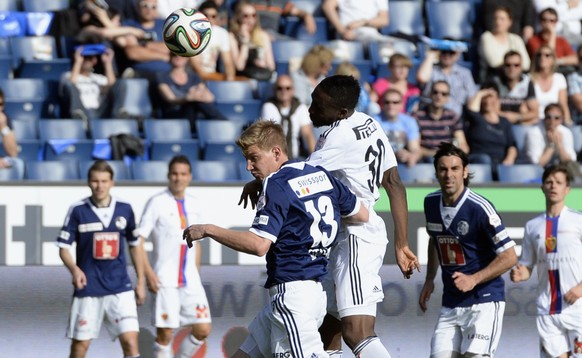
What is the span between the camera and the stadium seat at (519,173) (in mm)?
11750

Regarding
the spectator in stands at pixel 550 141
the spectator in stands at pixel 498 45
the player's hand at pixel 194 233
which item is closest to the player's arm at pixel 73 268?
the player's hand at pixel 194 233

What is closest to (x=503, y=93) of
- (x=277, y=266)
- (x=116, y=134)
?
(x=116, y=134)

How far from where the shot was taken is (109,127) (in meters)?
12.0

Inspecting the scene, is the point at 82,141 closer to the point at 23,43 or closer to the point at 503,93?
the point at 23,43

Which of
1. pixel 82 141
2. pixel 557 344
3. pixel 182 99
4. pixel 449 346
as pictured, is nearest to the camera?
pixel 449 346

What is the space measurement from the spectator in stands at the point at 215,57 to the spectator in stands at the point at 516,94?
3.11 m

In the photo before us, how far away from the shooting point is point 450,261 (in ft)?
27.2

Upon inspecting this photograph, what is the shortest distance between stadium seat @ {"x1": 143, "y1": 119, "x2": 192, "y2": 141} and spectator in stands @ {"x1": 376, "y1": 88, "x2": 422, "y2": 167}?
2.12 meters

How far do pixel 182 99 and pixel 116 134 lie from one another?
102 centimetres

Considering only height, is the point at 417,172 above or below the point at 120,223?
above

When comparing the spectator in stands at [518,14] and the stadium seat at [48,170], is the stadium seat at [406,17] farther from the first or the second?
the stadium seat at [48,170]

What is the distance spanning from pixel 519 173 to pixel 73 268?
4828 mm

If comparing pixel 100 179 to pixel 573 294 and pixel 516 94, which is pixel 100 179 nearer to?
pixel 573 294

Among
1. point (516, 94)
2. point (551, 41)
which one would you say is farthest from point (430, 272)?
point (551, 41)
